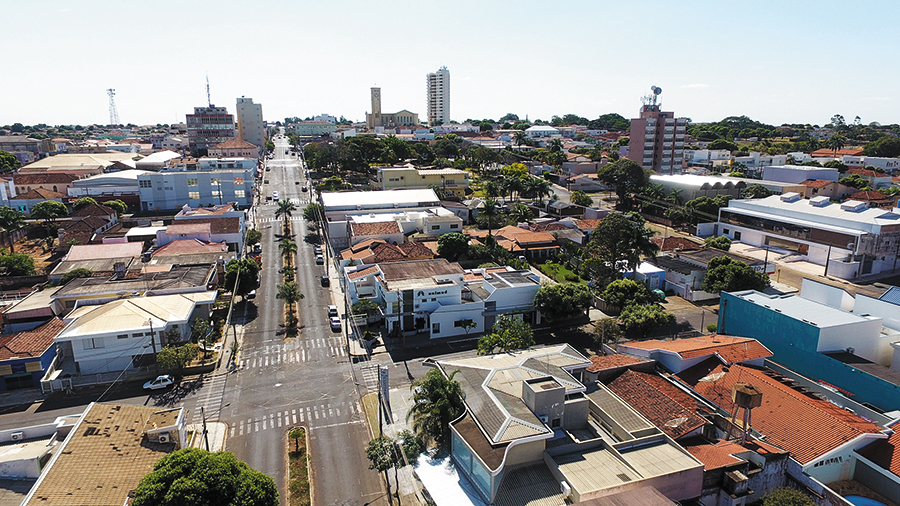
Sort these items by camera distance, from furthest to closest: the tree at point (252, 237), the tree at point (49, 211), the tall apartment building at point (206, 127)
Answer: the tall apartment building at point (206, 127)
the tree at point (49, 211)
the tree at point (252, 237)

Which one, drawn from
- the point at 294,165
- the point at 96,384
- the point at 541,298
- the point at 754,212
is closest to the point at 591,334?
the point at 541,298

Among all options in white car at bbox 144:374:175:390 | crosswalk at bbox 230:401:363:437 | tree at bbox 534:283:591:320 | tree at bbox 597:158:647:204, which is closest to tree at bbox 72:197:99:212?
white car at bbox 144:374:175:390

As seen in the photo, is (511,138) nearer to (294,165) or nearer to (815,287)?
(294,165)

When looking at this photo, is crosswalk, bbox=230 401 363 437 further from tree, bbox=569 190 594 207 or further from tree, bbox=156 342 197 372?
tree, bbox=569 190 594 207

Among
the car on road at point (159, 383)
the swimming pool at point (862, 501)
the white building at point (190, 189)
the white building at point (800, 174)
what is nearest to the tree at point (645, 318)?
the swimming pool at point (862, 501)

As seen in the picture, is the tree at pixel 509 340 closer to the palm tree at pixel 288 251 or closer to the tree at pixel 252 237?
the palm tree at pixel 288 251
